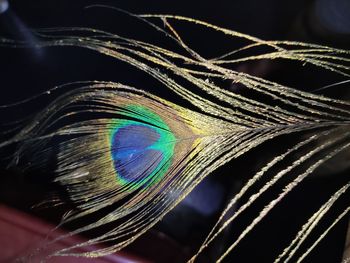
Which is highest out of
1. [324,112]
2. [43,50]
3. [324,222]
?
[43,50]

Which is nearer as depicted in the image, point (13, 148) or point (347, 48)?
point (347, 48)

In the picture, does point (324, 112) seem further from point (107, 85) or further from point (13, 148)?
point (13, 148)

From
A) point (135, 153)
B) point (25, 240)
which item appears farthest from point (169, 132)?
point (25, 240)

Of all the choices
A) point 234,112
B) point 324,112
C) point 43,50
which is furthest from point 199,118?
point 43,50

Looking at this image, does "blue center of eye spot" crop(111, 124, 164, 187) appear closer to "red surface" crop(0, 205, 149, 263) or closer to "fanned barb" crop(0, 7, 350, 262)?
"fanned barb" crop(0, 7, 350, 262)

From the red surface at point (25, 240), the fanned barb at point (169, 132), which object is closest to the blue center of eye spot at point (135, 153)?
the fanned barb at point (169, 132)

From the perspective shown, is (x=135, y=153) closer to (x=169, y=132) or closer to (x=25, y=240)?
(x=169, y=132)

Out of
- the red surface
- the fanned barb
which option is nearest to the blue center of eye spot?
the fanned barb
